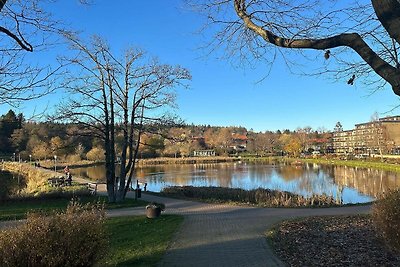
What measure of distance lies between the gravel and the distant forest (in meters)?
5.67

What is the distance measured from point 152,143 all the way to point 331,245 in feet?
107

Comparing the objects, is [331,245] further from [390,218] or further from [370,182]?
[370,182]

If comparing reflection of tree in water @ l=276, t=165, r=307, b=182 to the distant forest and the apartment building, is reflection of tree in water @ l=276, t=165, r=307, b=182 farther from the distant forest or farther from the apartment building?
the apartment building

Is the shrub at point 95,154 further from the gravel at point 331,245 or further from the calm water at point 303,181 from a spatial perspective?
the gravel at point 331,245

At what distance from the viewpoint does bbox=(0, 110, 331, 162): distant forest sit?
61.4 feet

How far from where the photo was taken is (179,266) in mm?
6859

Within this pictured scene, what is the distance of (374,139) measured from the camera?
268 ft

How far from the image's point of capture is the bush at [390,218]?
23.2ft

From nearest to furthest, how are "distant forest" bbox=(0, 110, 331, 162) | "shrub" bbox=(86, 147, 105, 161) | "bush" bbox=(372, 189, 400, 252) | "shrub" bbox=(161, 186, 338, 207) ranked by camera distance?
"bush" bbox=(372, 189, 400, 252) → "distant forest" bbox=(0, 110, 331, 162) → "shrub" bbox=(161, 186, 338, 207) → "shrub" bbox=(86, 147, 105, 161)

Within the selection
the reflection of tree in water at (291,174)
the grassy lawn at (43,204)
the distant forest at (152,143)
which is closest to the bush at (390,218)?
the distant forest at (152,143)

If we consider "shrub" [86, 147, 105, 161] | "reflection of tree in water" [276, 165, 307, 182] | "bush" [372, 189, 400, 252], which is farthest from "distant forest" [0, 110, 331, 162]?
"reflection of tree in water" [276, 165, 307, 182]

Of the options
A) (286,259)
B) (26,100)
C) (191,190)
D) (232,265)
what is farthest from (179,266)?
(191,190)

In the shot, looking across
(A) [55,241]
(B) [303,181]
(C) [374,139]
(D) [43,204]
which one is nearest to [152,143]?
(B) [303,181]

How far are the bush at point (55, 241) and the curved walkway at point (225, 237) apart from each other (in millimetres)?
2070
